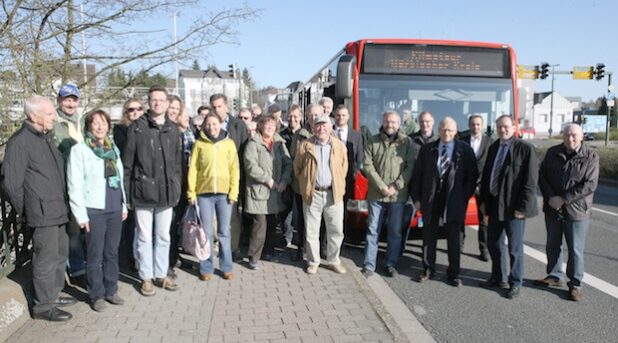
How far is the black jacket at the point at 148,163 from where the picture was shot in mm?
4559

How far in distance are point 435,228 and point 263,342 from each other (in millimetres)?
2509

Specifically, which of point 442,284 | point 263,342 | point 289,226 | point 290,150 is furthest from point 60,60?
point 442,284

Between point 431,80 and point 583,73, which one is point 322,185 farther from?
point 583,73

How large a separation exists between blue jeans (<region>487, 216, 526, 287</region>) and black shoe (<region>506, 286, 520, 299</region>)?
0.04 m

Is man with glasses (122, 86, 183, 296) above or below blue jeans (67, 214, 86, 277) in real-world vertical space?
above

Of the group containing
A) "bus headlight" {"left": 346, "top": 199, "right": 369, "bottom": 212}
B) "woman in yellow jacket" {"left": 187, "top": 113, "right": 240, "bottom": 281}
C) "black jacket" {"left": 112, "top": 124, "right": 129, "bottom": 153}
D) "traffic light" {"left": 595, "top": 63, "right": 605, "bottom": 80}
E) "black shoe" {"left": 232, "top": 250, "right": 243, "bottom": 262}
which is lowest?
"black shoe" {"left": 232, "top": 250, "right": 243, "bottom": 262}

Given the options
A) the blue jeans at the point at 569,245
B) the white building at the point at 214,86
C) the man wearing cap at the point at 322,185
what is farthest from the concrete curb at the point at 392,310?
the white building at the point at 214,86

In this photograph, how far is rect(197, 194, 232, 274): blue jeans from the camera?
16.7ft

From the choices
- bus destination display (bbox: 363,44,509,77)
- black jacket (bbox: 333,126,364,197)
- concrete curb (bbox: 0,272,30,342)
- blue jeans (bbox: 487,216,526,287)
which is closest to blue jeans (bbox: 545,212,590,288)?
blue jeans (bbox: 487,216,526,287)

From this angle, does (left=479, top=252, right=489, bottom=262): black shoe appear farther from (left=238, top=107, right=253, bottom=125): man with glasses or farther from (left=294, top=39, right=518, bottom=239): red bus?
(left=238, top=107, right=253, bottom=125): man with glasses

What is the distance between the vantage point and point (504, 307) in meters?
4.66

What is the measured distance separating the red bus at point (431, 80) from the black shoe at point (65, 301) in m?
3.50

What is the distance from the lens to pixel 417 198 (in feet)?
17.8

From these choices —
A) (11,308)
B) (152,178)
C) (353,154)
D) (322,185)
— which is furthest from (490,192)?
(11,308)
